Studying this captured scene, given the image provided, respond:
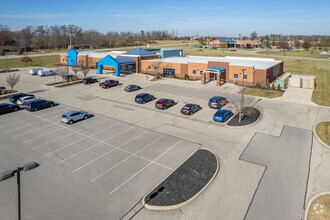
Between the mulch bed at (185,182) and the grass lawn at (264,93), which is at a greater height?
the grass lawn at (264,93)

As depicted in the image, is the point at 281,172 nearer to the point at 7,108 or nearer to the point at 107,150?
the point at 107,150

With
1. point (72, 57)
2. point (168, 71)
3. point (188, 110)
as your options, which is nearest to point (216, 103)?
point (188, 110)

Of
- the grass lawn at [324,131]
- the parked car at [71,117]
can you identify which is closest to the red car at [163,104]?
the parked car at [71,117]

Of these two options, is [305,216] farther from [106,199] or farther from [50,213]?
[50,213]

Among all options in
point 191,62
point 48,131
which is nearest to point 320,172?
point 48,131

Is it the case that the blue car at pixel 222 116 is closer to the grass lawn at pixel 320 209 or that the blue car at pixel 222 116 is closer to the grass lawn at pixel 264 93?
the grass lawn at pixel 320 209

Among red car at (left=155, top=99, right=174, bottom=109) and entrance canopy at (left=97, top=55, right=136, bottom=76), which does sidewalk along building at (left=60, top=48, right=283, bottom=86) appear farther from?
red car at (left=155, top=99, right=174, bottom=109)

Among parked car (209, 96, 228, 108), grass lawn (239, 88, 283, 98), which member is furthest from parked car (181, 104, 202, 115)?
grass lawn (239, 88, 283, 98)
